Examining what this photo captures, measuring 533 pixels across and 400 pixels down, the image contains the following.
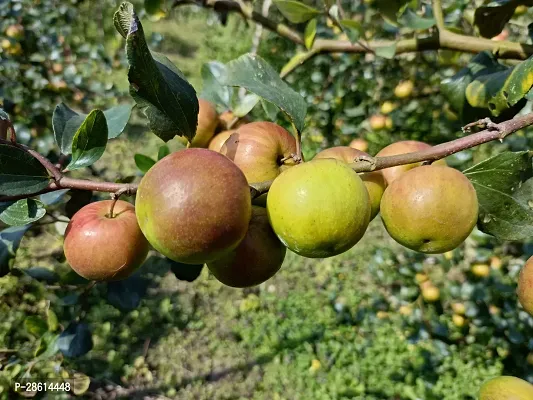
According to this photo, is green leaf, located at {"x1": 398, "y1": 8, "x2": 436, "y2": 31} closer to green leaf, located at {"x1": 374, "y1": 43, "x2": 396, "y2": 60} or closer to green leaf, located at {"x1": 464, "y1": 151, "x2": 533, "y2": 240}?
green leaf, located at {"x1": 374, "y1": 43, "x2": 396, "y2": 60}

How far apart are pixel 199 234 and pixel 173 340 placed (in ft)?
6.69

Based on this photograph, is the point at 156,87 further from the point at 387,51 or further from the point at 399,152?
the point at 387,51

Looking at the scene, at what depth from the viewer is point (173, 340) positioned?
8.00 ft

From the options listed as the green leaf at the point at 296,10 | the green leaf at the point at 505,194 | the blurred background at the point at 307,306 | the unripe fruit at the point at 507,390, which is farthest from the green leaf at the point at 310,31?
the unripe fruit at the point at 507,390

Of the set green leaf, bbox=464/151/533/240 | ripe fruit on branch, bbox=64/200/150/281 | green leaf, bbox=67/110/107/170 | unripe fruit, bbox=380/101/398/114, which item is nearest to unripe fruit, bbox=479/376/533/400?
green leaf, bbox=464/151/533/240

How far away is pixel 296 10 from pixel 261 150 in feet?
2.49

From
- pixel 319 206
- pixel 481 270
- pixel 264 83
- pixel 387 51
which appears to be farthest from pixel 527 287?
pixel 481 270

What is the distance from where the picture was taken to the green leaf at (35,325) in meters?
1.61

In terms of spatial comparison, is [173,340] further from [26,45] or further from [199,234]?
[26,45]

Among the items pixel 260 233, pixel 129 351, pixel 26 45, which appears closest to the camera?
pixel 260 233

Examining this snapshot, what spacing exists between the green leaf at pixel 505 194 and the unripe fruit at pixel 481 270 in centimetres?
132

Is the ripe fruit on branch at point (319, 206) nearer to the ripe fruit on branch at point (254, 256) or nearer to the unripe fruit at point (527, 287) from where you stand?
the ripe fruit on branch at point (254, 256)

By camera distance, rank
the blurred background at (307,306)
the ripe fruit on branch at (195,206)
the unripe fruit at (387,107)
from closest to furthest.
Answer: the ripe fruit on branch at (195,206), the blurred background at (307,306), the unripe fruit at (387,107)

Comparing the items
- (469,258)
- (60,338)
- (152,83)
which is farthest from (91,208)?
(469,258)
